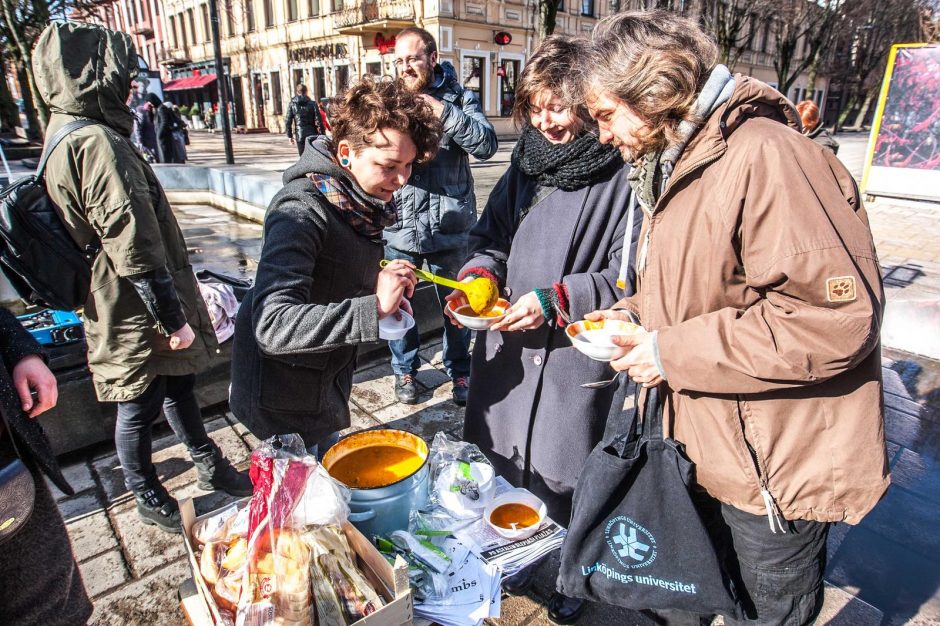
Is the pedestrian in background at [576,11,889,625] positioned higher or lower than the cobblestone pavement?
higher

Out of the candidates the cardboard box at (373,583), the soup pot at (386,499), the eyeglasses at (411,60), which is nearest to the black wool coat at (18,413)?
the cardboard box at (373,583)

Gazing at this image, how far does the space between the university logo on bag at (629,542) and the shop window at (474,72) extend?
78.0 feet

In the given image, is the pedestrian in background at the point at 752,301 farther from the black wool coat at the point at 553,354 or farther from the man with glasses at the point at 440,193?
the man with glasses at the point at 440,193

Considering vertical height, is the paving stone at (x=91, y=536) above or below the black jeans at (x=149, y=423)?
below

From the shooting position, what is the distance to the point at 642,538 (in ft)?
4.59

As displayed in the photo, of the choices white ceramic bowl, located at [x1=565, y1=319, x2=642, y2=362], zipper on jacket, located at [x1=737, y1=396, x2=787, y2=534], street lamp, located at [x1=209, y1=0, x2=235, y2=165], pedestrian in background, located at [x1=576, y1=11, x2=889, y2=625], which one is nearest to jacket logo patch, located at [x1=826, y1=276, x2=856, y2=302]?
pedestrian in background, located at [x1=576, y1=11, x2=889, y2=625]

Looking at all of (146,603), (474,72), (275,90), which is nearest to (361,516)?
(146,603)

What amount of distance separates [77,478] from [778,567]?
320 cm

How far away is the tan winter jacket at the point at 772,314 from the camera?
112 cm

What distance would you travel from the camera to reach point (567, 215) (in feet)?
6.32

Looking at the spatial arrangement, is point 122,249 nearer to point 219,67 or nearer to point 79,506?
point 79,506

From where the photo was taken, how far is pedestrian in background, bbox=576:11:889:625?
113cm

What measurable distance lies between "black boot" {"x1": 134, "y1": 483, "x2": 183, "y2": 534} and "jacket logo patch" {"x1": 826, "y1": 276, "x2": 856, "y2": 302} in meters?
2.67

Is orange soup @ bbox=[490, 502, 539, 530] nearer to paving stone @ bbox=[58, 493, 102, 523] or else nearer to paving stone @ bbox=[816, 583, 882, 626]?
paving stone @ bbox=[816, 583, 882, 626]
